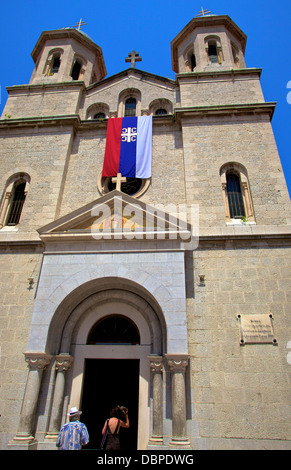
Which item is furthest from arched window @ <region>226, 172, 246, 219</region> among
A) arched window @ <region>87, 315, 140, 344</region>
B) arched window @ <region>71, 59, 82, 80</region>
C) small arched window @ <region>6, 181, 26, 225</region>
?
arched window @ <region>71, 59, 82, 80</region>

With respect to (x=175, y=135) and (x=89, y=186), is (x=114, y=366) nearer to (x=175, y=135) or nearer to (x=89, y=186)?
(x=89, y=186)

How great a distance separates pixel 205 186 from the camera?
10.6 meters

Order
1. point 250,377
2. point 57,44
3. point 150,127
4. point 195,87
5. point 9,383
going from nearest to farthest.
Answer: point 250,377 → point 9,383 → point 150,127 → point 195,87 → point 57,44

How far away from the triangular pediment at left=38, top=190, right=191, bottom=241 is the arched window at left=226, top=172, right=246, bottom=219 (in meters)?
2.26

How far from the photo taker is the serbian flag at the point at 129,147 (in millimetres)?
11492

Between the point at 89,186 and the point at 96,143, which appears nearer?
the point at 89,186

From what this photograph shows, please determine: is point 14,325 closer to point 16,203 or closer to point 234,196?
point 16,203

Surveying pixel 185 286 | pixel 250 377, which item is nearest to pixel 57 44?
pixel 185 286

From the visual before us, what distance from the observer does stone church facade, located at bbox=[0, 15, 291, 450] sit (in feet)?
24.7

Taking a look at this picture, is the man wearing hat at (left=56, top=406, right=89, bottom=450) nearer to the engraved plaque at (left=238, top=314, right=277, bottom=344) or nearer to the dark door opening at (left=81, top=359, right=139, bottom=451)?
the dark door opening at (left=81, top=359, right=139, bottom=451)

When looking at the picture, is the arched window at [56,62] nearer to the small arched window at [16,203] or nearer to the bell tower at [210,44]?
the bell tower at [210,44]

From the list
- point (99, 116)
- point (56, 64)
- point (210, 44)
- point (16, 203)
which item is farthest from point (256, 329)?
point (56, 64)
